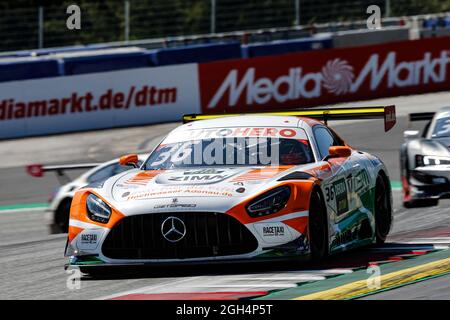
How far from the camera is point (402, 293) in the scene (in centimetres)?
739

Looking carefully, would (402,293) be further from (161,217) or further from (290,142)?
(290,142)

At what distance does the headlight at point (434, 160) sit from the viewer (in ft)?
46.7

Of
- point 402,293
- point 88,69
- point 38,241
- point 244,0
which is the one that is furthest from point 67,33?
point 402,293

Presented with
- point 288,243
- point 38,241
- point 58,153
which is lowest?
point 58,153

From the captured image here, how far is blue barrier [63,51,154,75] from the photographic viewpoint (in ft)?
90.5

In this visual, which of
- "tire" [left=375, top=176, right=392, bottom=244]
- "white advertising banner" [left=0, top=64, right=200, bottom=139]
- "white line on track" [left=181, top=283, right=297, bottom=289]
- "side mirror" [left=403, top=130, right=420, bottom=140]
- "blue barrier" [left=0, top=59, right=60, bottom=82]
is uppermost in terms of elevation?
"white line on track" [left=181, top=283, right=297, bottom=289]

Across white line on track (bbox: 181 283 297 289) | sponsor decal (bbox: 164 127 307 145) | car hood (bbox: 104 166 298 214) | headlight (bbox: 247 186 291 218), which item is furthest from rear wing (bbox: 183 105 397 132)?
white line on track (bbox: 181 283 297 289)

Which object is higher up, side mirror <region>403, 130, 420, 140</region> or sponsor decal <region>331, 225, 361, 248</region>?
sponsor decal <region>331, 225, 361, 248</region>

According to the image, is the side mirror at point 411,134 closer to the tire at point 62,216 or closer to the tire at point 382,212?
the tire at point 382,212

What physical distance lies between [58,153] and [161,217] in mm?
16859

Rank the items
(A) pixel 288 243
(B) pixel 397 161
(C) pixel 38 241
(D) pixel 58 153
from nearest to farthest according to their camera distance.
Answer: (A) pixel 288 243, (C) pixel 38 241, (B) pixel 397 161, (D) pixel 58 153

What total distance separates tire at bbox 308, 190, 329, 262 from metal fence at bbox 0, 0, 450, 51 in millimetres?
23887

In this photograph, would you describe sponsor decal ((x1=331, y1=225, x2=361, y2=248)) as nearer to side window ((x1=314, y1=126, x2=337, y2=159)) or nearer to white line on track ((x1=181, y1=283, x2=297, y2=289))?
side window ((x1=314, y1=126, x2=337, y2=159))
